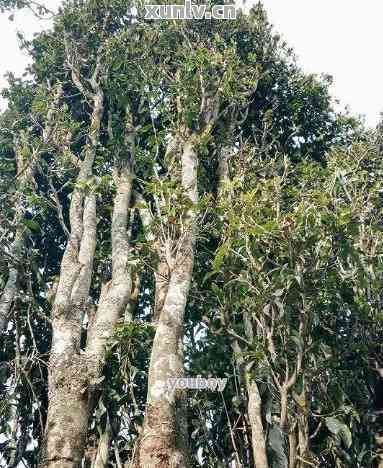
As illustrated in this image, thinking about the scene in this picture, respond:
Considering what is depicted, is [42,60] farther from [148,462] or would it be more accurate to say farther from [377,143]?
[148,462]

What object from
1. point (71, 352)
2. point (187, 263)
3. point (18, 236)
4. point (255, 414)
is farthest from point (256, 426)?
point (18, 236)

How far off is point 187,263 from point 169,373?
160cm

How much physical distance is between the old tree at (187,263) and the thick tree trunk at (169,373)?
0.8 inches

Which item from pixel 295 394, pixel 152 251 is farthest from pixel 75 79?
pixel 295 394

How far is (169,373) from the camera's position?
4773mm

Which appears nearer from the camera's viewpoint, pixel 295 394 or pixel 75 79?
pixel 295 394

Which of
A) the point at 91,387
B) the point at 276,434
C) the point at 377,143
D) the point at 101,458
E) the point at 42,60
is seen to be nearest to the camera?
the point at 276,434

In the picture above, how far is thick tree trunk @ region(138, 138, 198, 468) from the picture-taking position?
4207 mm

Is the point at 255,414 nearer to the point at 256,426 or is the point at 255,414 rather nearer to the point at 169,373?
the point at 256,426

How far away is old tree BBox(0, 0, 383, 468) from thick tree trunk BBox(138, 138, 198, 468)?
0.8 inches

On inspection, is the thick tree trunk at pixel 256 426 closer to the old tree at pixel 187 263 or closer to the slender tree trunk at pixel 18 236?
the old tree at pixel 187 263

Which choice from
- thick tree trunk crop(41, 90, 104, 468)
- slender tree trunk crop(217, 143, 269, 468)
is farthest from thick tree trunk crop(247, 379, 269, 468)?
thick tree trunk crop(41, 90, 104, 468)

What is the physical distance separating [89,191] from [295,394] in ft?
16.3

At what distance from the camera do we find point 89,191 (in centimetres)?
812
